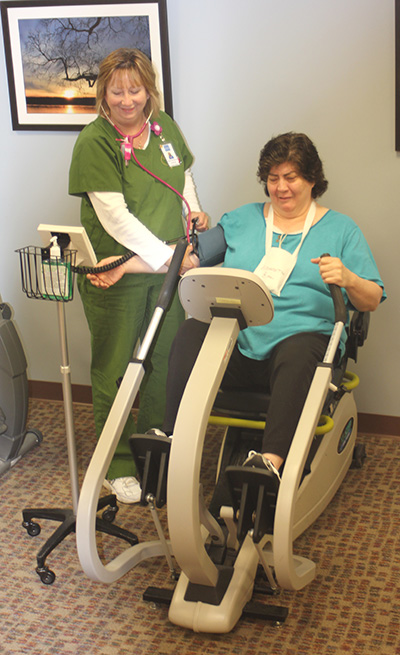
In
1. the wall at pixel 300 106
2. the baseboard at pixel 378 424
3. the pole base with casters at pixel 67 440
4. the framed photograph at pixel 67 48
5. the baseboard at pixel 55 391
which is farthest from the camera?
the baseboard at pixel 55 391

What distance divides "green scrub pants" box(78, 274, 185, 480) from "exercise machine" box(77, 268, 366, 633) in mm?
650

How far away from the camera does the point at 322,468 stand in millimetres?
2711

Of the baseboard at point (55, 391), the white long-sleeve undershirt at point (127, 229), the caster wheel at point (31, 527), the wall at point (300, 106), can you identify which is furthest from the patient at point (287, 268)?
the baseboard at point (55, 391)

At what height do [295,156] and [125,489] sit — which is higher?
[295,156]

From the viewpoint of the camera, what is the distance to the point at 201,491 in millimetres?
2254

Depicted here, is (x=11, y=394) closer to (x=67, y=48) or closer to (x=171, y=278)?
(x=171, y=278)

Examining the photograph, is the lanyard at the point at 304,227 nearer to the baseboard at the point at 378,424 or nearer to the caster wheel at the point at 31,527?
the baseboard at the point at 378,424

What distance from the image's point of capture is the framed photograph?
3.16 metres

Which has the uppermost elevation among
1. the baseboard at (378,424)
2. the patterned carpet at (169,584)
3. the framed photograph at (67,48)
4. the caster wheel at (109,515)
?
the framed photograph at (67,48)

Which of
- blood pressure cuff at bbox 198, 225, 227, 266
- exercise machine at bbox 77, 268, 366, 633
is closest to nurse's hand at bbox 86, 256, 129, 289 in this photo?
blood pressure cuff at bbox 198, 225, 227, 266

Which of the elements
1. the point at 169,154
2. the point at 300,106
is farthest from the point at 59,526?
the point at 300,106

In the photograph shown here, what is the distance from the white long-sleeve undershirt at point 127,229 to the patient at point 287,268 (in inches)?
4.4

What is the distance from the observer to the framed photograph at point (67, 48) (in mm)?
3158

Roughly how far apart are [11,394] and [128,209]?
940 mm
